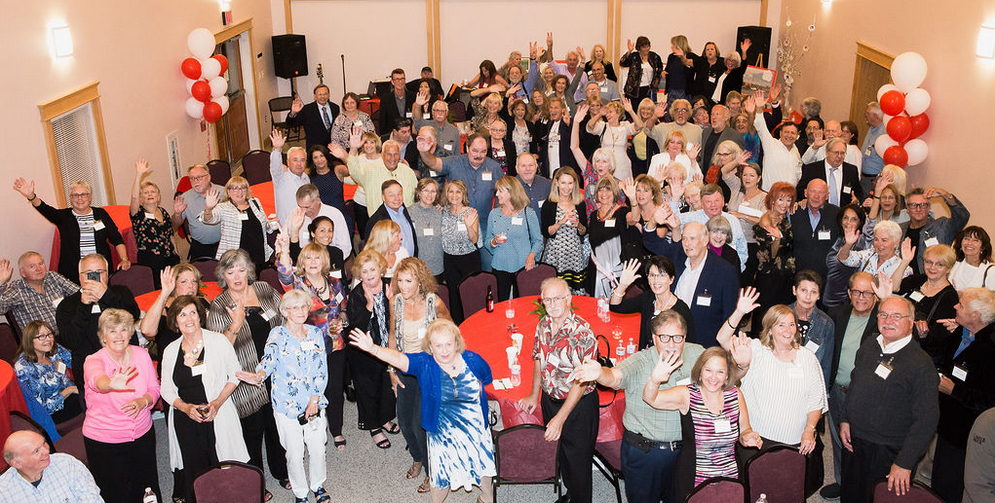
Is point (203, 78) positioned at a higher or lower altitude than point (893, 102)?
higher

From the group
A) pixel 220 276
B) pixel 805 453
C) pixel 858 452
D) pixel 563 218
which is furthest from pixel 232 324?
pixel 858 452

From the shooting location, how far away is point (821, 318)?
504 centimetres

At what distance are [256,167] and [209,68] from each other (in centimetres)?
181

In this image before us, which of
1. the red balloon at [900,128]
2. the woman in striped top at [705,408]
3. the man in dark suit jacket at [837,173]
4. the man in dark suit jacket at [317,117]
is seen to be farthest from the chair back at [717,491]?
the man in dark suit jacket at [317,117]

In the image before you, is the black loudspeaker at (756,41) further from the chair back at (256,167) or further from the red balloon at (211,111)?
the red balloon at (211,111)

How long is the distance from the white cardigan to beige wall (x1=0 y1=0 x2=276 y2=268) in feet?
10.3

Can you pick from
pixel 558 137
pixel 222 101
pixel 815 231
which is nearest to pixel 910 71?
pixel 815 231

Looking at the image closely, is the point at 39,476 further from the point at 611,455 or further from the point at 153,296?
the point at 611,455

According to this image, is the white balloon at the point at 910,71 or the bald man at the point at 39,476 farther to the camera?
the white balloon at the point at 910,71

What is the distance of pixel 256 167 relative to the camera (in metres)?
10.2

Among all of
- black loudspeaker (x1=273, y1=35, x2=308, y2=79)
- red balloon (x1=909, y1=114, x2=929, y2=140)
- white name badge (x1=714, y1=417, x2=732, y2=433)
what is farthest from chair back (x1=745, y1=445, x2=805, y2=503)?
black loudspeaker (x1=273, y1=35, x2=308, y2=79)

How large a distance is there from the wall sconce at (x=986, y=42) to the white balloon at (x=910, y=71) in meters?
0.80

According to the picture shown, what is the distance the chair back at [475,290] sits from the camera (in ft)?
21.8

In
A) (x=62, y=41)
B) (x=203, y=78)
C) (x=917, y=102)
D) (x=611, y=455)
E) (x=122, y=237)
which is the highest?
(x=62, y=41)
